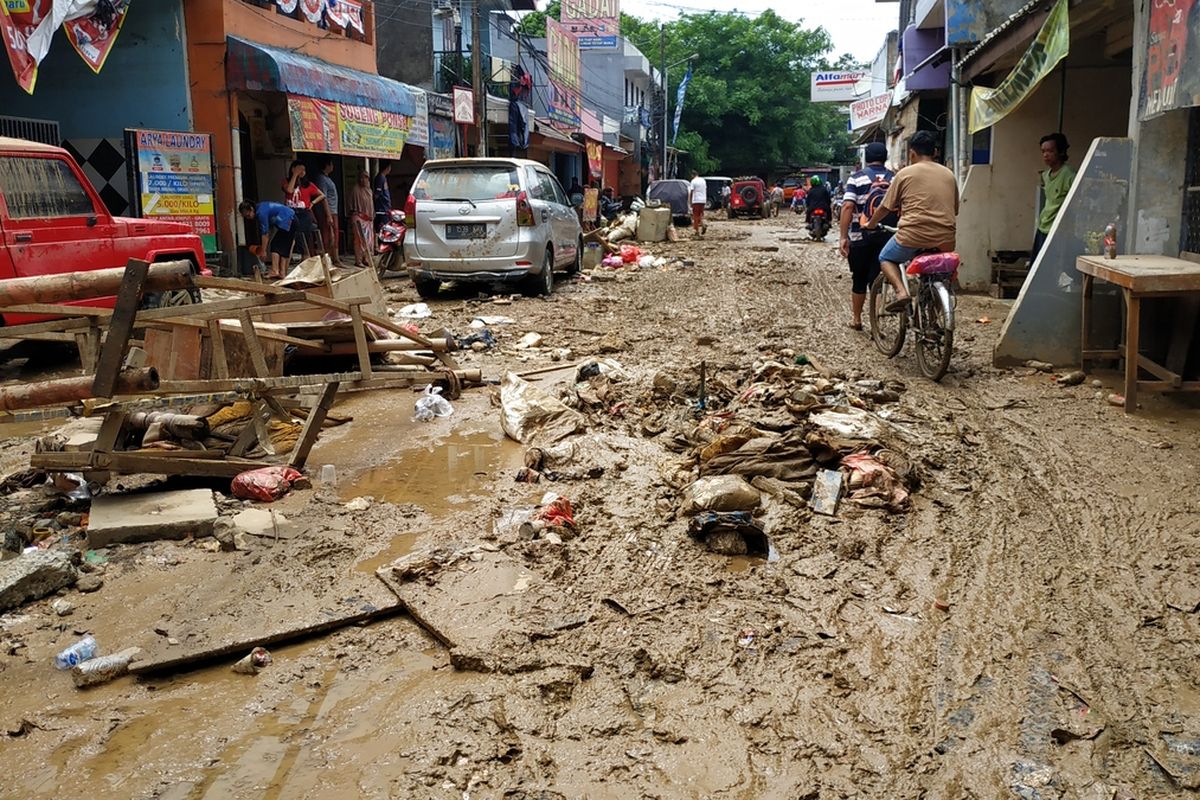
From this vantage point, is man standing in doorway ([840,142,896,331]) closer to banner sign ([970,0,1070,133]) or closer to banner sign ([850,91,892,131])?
banner sign ([970,0,1070,133])

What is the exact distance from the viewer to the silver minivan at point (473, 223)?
1221 centimetres

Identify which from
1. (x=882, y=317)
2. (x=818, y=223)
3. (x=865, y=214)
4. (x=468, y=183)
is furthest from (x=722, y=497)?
(x=818, y=223)

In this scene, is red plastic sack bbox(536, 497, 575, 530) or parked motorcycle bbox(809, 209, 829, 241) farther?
parked motorcycle bbox(809, 209, 829, 241)

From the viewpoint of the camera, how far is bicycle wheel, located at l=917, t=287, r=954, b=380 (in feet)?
23.9

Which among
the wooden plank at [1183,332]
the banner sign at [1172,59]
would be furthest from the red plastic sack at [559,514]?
the banner sign at [1172,59]

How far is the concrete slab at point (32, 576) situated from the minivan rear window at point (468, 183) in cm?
881

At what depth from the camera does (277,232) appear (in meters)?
14.1

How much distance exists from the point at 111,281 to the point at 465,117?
17.6 meters

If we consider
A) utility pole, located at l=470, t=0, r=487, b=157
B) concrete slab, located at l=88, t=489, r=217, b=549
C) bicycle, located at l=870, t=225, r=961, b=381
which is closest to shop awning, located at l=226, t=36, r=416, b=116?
utility pole, located at l=470, t=0, r=487, b=157

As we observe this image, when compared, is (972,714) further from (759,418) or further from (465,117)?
(465,117)

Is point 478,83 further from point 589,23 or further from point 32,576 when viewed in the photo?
point 32,576

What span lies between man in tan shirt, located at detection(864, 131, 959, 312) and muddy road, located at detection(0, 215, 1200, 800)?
7.69ft

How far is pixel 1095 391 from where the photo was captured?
692 centimetres

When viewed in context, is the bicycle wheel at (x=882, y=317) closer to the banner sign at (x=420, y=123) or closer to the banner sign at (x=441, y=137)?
the banner sign at (x=420, y=123)
